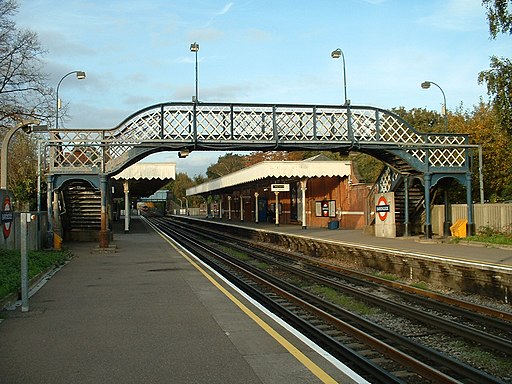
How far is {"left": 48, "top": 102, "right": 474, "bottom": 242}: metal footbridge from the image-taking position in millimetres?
23594

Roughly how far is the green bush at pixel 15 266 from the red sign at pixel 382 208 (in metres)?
14.4

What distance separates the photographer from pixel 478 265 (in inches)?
537

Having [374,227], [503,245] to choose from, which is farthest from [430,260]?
[374,227]

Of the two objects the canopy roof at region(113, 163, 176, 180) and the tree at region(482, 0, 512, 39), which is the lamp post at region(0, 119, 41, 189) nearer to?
the tree at region(482, 0, 512, 39)

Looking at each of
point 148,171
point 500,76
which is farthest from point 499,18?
point 148,171

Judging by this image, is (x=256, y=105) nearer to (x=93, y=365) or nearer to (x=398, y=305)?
(x=398, y=305)

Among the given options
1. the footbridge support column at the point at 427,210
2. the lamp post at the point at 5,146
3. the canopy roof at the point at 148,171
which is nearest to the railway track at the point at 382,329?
the lamp post at the point at 5,146

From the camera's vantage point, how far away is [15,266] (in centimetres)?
1455

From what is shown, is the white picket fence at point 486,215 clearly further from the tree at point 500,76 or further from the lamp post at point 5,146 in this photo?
the lamp post at point 5,146

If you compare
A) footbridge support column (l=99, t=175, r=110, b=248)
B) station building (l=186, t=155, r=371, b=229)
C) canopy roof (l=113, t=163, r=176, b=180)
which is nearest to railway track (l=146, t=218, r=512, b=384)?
footbridge support column (l=99, t=175, r=110, b=248)

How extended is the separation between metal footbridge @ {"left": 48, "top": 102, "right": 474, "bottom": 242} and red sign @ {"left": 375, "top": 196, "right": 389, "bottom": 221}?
88.5 inches

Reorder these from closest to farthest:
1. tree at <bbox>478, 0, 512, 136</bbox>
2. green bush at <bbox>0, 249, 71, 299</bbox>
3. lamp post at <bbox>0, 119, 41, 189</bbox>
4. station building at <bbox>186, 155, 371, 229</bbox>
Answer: green bush at <bbox>0, 249, 71, 299</bbox>, lamp post at <bbox>0, 119, 41, 189</bbox>, tree at <bbox>478, 0, 512, 136</bbox>, station building at <bbox>186, 155, 371, 229</bbox>

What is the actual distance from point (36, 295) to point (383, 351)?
290 inches

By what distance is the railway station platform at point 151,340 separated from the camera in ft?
20.1
